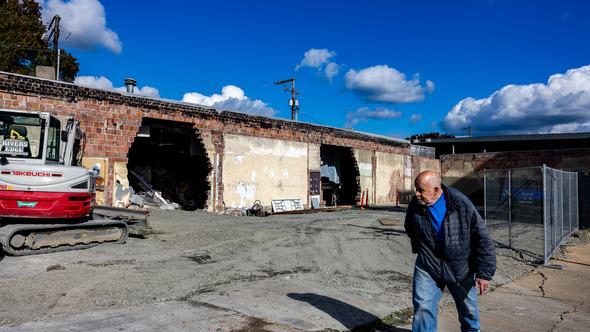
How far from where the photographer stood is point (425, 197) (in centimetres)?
383

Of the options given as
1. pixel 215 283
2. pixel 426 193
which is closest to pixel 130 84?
pixel 215 283

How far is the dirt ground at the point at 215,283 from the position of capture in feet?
15.7

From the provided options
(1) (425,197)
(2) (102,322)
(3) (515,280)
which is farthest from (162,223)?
(1) (425,197)

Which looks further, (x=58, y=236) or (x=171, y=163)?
(x=171, y=163)

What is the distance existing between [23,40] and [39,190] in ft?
103

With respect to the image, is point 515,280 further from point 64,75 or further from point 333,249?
point 64,75

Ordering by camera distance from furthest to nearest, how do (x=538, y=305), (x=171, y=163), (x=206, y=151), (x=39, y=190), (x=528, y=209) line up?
(x=171, y=163) → (x=206, y=151) → (x=528, y=209) → (x=39, y=190) → (x=538, y=305)

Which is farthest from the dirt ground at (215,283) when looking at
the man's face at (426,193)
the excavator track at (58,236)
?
the man's face at (426,193)

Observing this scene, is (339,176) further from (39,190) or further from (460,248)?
(460,248)

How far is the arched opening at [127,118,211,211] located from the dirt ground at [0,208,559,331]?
6.94m

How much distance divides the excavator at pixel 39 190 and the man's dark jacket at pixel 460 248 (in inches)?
311

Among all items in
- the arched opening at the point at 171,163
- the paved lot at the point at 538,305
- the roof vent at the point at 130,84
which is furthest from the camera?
the roof vent at the point at 130,84

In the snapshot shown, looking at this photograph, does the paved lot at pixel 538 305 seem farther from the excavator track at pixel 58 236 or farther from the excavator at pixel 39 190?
the excavator track at pixel 58 236

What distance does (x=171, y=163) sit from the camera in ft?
65.5
